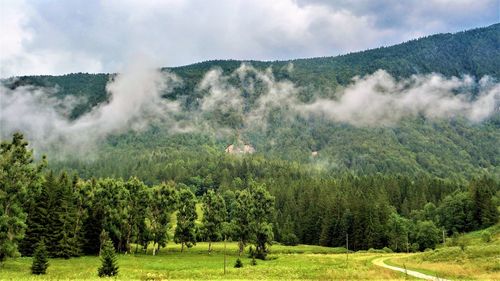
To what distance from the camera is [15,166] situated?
66562 millimetres

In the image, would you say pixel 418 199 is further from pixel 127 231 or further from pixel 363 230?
pixel 127 231

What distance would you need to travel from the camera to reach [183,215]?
120688 millimetres

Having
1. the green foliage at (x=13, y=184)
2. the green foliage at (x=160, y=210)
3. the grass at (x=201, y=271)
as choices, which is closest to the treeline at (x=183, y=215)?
the green foliage at (x=13, y=184)

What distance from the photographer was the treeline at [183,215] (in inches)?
2687

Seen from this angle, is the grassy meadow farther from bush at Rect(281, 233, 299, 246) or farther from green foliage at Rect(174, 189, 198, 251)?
bush at Rect(281, 233, 299, 246)

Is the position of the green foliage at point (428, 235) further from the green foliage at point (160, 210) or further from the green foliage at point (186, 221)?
the green foliage at point (160, 210)

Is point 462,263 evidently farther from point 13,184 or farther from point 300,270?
point 13,184

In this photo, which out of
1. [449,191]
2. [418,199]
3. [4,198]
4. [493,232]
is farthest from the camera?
[449,191]

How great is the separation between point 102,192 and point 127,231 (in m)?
12.5

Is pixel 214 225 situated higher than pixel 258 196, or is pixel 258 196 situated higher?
pixel 258 196

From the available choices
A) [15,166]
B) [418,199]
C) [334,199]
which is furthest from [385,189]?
[15,166]

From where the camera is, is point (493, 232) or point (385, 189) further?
point (385, 189)

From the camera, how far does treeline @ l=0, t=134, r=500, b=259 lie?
68.2 m

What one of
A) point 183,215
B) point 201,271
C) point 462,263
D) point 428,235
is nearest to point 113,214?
point 183,215
